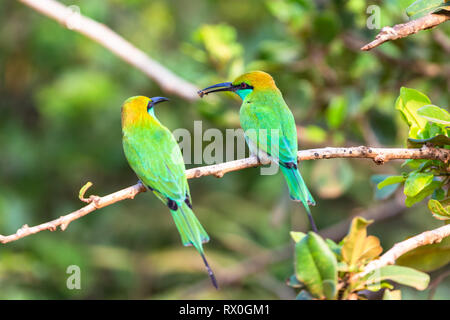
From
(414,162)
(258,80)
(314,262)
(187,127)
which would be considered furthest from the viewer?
(187,127)

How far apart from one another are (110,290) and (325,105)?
2.06m

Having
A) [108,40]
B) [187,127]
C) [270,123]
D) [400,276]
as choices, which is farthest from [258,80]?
[187,127]

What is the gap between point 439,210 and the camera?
1484 mm

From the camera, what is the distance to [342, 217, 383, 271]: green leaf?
4.49ft

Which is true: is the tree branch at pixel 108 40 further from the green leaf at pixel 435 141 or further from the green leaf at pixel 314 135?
the green leaf at pixel 435 141

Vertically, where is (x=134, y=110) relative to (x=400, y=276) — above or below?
above

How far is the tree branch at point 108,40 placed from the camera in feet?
8.63

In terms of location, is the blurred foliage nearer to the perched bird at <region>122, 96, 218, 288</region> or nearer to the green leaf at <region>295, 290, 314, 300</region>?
the green leaf at <region>295, 290, 314, 300</region>

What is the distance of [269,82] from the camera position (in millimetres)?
1772

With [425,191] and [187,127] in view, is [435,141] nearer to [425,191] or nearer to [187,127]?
[425,191]

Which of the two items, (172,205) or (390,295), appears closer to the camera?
(390,295)

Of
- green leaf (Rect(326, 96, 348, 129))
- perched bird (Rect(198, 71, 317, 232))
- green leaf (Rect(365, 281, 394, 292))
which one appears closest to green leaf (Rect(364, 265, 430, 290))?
green leaf (Rect(365, 281, 394, 292))

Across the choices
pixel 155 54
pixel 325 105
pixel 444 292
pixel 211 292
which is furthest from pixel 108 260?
pixel 444 292

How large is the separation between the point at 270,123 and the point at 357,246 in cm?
46
